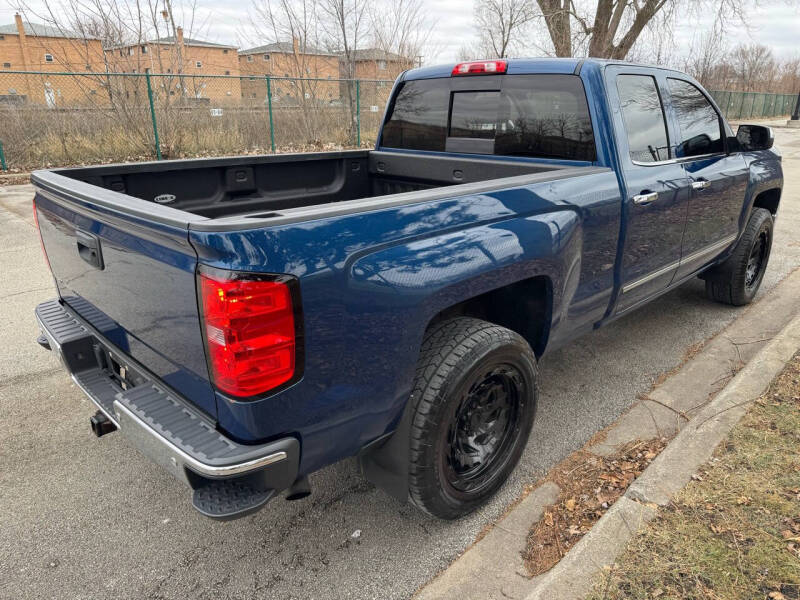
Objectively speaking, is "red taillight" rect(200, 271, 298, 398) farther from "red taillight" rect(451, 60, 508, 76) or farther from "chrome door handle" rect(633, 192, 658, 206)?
"red taillight" rect(451, 60, 508, 76)

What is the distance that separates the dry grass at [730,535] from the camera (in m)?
2.08

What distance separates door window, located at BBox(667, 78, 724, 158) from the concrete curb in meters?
1.42

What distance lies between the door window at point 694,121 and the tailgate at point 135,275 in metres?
3.16

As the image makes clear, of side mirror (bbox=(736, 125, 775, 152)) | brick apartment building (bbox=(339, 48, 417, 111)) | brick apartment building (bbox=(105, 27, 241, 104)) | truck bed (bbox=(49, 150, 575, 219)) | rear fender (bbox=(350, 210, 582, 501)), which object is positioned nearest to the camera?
rear fender (bbox=(350, 210, 582, 501))

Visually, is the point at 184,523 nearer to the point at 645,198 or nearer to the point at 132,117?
the point at 645,198

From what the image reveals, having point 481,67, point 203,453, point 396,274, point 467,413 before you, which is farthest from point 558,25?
point 203,453

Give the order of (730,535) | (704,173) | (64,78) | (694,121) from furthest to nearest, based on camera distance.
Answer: (64,78)
(694,121)
(704,173)
(730,535)

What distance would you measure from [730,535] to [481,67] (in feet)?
9.20

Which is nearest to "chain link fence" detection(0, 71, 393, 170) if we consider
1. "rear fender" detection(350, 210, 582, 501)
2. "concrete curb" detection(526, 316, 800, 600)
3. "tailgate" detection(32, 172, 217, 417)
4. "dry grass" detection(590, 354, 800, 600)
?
"tailgate" detection(32, 172, 217, 417)

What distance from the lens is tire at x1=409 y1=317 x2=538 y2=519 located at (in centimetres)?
224

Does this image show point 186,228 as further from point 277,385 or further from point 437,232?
point 437,232

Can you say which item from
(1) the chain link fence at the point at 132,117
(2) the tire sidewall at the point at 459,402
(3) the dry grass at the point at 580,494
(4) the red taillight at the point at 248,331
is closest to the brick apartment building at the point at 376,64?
(1) the chain link fence at the point at 132,117

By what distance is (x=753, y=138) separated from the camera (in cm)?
428

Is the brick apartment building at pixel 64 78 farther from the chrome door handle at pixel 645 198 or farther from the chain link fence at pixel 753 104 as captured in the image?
the chain link fence at pixel 753 104
